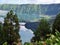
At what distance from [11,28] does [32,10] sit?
2.25 ft

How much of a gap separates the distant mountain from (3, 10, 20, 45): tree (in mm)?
206

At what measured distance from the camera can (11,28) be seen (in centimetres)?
523

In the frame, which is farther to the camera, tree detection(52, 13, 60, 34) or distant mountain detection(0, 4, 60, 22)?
distant mountain detection(0, 4, 60, 22)

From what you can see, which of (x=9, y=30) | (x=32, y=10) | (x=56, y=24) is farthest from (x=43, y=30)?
(x=9, y=30)

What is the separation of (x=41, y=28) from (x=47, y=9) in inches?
22.0

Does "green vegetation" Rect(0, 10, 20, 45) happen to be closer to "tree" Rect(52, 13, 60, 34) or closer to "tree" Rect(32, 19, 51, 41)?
"tree" Rect(32, 19, 51, 41)

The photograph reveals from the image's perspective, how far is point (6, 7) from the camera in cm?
552

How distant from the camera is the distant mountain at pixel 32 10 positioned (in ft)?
18.1

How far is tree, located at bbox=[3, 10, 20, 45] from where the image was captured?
521 cm

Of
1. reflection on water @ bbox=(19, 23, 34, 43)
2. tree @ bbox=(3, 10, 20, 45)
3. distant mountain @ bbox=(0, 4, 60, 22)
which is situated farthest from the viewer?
distant mountain @ bbox=(0, 4, 60, 22)

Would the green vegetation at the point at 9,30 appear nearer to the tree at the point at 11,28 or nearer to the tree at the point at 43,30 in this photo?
the tree at the point at 11,28

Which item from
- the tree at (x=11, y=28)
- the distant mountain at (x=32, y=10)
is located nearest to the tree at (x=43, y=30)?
the distant mountain at (x=32, y=10)

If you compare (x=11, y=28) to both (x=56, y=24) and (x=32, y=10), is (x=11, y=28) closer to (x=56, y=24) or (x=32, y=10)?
(x=32, y=10)

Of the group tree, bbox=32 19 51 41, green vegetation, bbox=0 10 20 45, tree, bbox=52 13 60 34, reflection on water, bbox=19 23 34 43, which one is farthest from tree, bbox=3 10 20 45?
tree, bbox=52 13 60 34
